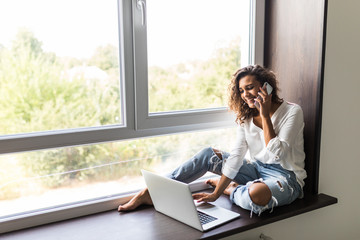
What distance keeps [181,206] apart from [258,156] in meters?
0.49

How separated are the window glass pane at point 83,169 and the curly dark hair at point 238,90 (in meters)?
0.29

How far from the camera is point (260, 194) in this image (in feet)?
5.45

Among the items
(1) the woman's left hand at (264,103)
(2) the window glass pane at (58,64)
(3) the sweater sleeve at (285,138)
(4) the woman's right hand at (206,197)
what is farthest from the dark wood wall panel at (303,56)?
(2) the window glass pane at (58,64)

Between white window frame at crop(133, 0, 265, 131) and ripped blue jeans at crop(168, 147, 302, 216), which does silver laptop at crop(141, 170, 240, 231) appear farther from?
white window frame at crop(133, 0, 265, 131)

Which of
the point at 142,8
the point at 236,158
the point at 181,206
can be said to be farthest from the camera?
the point at 236,158

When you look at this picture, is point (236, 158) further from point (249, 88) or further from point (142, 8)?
point (142, 8)

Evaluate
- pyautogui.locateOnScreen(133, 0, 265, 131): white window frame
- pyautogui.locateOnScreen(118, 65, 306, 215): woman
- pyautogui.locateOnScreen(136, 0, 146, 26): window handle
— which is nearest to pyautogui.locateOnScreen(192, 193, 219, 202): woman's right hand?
pyautogui.locateOnScreen(118, 65, 306, 215): woman

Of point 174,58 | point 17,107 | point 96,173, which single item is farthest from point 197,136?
point 17,107

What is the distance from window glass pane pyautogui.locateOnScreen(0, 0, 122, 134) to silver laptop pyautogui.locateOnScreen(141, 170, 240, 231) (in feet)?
1.22

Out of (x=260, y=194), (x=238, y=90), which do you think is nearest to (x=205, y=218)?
(x=260, y=194)

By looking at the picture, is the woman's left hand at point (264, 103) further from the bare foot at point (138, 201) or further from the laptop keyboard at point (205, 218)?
the bare foot at point (138, 201)

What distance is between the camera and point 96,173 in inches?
69.7

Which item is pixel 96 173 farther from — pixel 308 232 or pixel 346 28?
pixel 346 28

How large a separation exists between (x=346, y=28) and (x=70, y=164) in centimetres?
147
